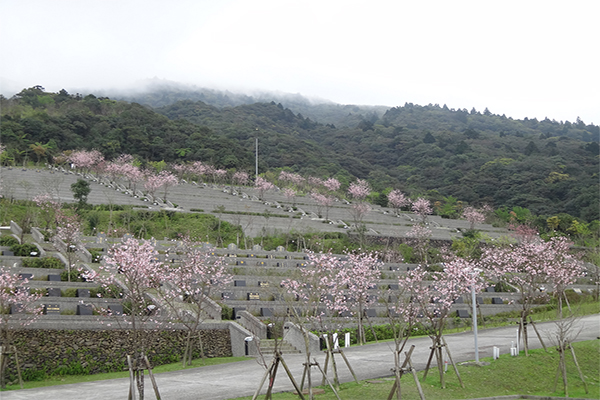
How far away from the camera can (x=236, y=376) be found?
1592 centimetres

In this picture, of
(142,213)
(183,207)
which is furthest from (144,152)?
(142,213)

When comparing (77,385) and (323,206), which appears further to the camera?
(323,206)

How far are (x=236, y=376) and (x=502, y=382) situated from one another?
26.8ft

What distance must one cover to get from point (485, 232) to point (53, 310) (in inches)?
1859

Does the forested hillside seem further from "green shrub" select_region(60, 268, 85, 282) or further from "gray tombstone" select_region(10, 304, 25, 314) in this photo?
"gray tombstone" select_region(10, 304, 25, 314)

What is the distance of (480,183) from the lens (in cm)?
9219

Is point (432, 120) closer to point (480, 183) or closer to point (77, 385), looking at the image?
point (480, 183)

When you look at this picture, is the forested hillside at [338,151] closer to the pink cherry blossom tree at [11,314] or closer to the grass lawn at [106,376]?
the pink cherry blossom tree at [11,314]

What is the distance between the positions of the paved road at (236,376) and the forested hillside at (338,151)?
185 ft

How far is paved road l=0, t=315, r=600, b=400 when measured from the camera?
13.5 m

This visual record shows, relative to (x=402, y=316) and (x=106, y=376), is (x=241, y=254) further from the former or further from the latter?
(x=402, y=316)

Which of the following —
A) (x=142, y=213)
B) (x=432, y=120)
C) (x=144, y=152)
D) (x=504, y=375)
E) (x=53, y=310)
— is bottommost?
(x=504, y=375)

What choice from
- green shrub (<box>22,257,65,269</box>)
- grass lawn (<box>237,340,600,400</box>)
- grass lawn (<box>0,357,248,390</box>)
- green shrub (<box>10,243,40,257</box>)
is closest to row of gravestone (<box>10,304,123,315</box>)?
grass lawn (<box>0,357,248,390</box>)

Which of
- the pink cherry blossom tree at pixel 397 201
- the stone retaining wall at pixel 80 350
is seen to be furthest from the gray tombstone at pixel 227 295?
the pink cherry blossom tree at pixel 397 201
